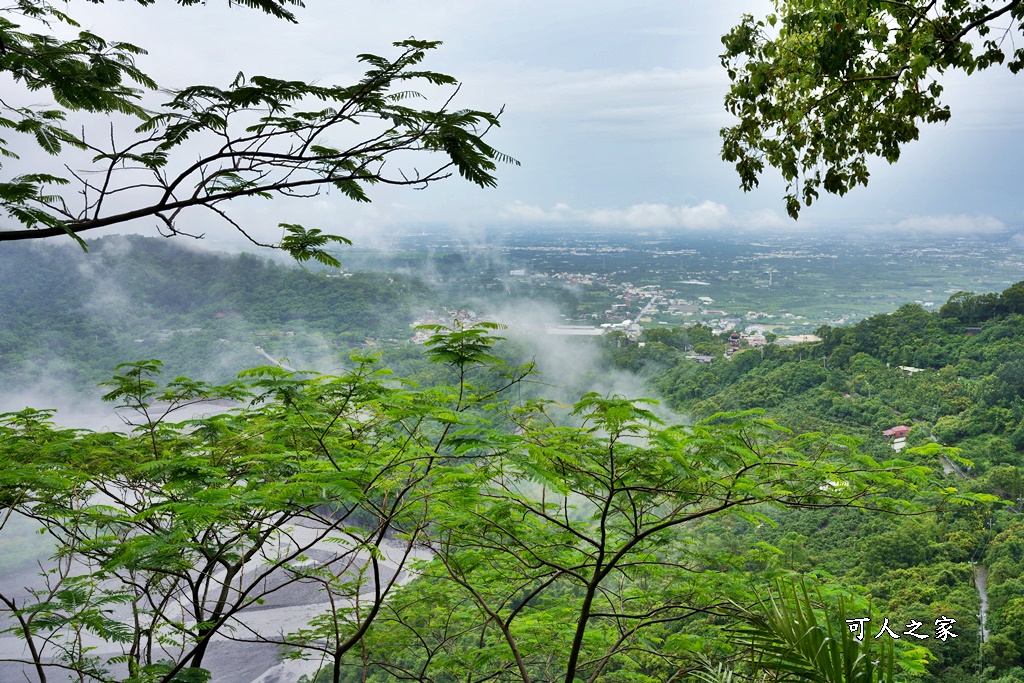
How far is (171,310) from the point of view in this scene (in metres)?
40.1

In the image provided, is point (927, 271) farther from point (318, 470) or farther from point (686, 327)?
point (318, 470)

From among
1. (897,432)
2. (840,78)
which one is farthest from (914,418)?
(840,78)

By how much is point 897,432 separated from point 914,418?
57.9 inches

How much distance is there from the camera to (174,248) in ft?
149

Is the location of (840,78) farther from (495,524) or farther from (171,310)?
(171,310)

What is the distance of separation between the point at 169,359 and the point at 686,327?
2706 cm

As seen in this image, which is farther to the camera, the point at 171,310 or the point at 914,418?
the point at 171,310

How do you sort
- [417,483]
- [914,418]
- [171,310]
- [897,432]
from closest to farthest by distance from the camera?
1. [417,483]
2. [897,432]
3. [914,418]
4. [171,310]

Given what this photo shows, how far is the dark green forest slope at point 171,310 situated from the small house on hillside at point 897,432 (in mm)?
23991

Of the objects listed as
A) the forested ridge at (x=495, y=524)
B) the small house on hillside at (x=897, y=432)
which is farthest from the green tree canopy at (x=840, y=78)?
the small house on hillside at (x=897, y=432)

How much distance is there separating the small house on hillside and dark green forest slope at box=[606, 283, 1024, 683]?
0.53ft

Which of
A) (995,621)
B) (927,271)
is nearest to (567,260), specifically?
(927,271)

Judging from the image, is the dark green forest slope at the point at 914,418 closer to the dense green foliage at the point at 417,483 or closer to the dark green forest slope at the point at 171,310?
the dense green foliage at the point at 417,483

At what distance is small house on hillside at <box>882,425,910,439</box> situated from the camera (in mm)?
15050
